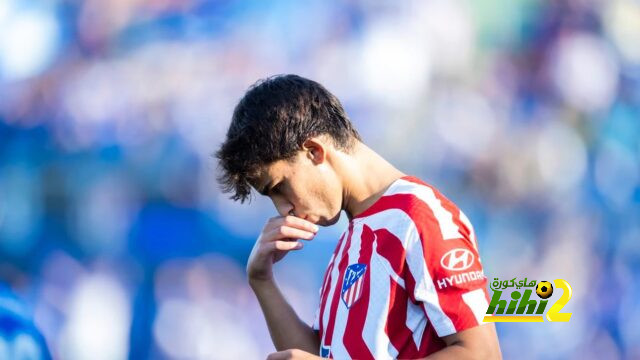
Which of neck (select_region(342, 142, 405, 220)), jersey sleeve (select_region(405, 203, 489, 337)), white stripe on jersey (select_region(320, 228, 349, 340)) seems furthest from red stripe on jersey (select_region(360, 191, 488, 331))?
white stripe on jersey (select_region(320, 228, 349, 340))

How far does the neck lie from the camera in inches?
74.0

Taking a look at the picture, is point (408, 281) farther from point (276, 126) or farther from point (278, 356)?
point (276, 126)

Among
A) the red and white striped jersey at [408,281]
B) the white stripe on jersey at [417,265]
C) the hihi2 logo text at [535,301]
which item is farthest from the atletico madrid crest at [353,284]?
the hihi2 logo text at [535,301]

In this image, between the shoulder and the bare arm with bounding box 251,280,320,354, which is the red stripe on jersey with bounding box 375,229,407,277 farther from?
the bare arm with bounding box 251,280,320,354

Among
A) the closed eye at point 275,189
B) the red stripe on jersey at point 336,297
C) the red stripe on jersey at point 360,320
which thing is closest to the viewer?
the red stripe on jersey at point 360,320

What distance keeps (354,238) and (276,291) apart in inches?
13.5

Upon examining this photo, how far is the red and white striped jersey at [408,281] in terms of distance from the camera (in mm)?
1651

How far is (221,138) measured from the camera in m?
3.06

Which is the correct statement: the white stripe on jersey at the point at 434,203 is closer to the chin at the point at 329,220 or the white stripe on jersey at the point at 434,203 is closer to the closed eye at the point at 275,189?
the chin at the point at 329,220

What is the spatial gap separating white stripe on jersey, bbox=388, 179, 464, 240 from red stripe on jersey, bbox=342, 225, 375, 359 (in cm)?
11

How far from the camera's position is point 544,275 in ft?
10.9

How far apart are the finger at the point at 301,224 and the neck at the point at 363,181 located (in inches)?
3.3

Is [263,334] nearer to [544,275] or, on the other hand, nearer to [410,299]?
[544,275]

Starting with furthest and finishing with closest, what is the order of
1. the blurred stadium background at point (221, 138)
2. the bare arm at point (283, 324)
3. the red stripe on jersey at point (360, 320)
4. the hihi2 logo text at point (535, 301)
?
the blurred stadium background at point (221, 138), the hihi2 logo text at point (535, 301), the bare arm at point (283, 324), the red stripe on jersey at point (360, 320)
